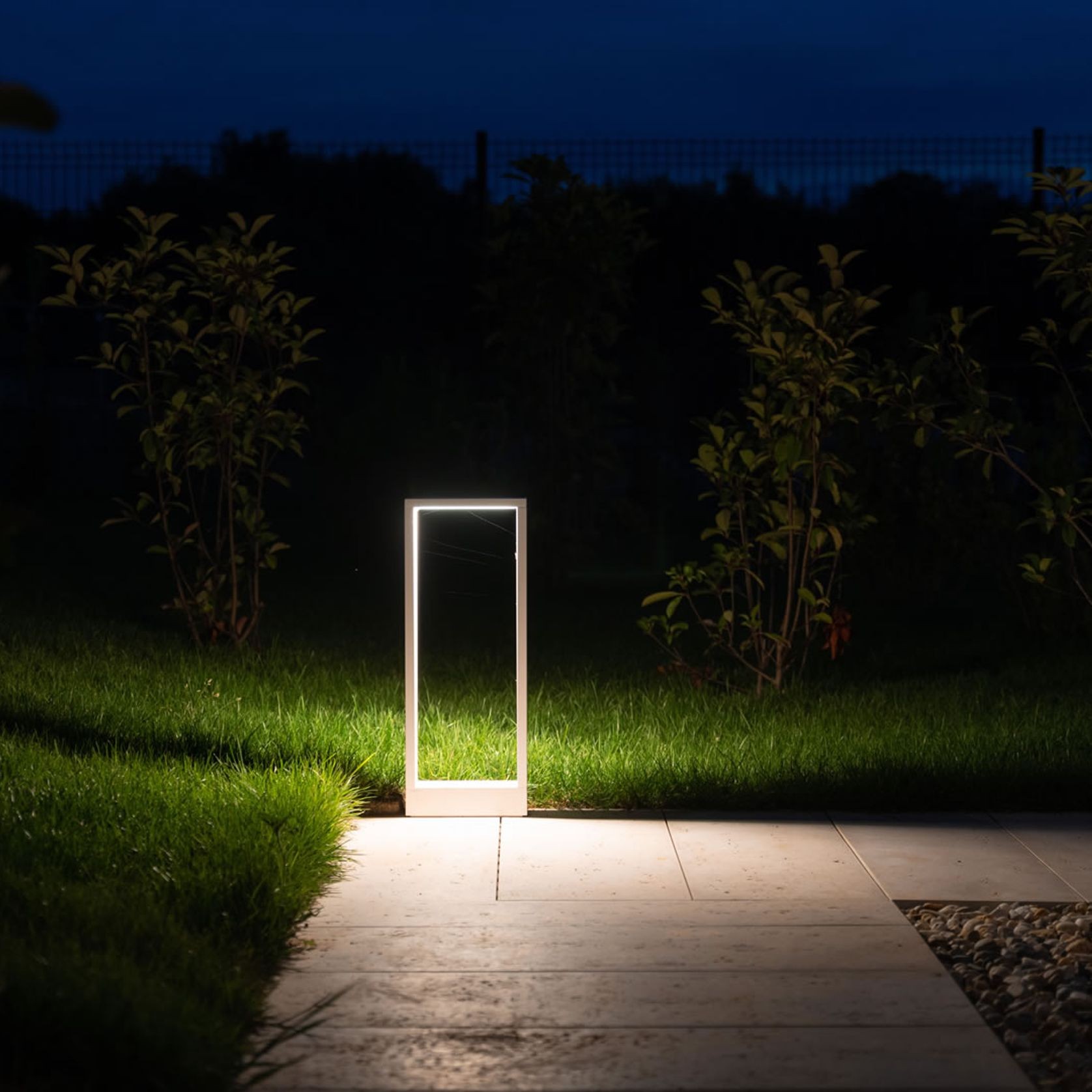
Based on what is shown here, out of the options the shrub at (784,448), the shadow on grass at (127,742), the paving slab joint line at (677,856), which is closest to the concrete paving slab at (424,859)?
the paving slab joint line at (677,856)

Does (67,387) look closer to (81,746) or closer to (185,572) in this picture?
(185,572)

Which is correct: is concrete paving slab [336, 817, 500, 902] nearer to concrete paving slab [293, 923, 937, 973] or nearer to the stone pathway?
the stone pathway

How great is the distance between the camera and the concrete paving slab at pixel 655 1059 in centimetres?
342

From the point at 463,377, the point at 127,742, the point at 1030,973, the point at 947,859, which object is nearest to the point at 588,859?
the point at 947,859

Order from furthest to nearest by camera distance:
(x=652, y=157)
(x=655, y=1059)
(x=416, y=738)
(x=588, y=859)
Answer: (x=652, y=157)
(x=416, y=738)
(x=588, y=859)
(x=655, y=1059)

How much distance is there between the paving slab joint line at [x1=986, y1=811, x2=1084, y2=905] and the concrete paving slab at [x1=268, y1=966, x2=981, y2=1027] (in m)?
1.02

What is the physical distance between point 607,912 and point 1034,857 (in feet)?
5.71

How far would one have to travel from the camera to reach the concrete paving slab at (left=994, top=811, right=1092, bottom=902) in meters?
5.33

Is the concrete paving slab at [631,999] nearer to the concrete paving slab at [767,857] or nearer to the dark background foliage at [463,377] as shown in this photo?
the concrete paving slab at [767,857]

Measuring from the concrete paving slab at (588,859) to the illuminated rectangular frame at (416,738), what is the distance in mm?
126

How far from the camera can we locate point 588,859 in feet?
18.1

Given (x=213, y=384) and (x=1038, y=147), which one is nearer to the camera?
(x=213, y=384)

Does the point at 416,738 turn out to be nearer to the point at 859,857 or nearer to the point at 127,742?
the point at 127,742

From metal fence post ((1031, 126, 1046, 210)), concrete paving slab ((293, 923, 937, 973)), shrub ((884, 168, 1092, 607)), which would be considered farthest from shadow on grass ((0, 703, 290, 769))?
metal fence post ((1031, 126, 1046, 210))
